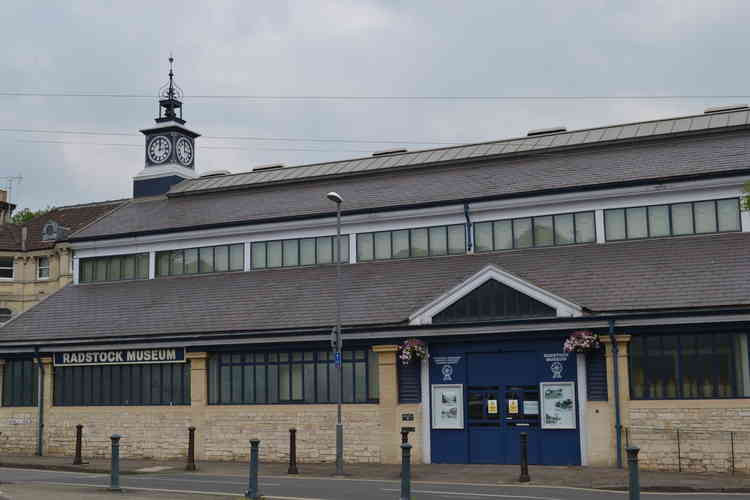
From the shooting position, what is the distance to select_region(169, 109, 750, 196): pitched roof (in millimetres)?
32938

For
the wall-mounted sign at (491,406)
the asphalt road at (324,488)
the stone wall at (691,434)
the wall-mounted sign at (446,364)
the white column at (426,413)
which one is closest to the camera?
the asphalt road at (324,488)

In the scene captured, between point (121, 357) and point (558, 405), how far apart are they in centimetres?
1423

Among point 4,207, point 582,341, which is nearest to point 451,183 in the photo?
point 582,341

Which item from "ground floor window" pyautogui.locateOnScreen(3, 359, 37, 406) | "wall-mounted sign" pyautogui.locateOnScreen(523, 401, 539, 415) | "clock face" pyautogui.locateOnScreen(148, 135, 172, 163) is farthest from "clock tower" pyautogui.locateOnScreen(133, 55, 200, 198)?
"wall-mounted sign" pyautogui.locateOnScreen(523, 401, 539, 415)

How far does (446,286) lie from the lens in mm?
28188

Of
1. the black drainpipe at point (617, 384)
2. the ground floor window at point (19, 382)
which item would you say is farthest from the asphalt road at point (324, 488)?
the ground floor window at point (19, 382)

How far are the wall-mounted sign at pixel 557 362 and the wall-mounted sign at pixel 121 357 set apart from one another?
11529 millimetres

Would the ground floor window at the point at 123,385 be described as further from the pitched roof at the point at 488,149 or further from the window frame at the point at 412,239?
the pitched roof at the point at 488,149

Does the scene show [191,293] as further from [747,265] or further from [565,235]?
[747,265]

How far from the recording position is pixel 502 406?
25984mm

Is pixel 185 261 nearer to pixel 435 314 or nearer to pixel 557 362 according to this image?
pixel 435 314

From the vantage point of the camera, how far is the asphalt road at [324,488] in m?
18.3

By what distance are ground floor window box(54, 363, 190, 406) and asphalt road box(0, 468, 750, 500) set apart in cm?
579

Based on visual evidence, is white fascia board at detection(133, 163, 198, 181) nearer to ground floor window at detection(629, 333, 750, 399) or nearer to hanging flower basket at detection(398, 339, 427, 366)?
hanging flower basket at detection(398, 339, 427, 366)
